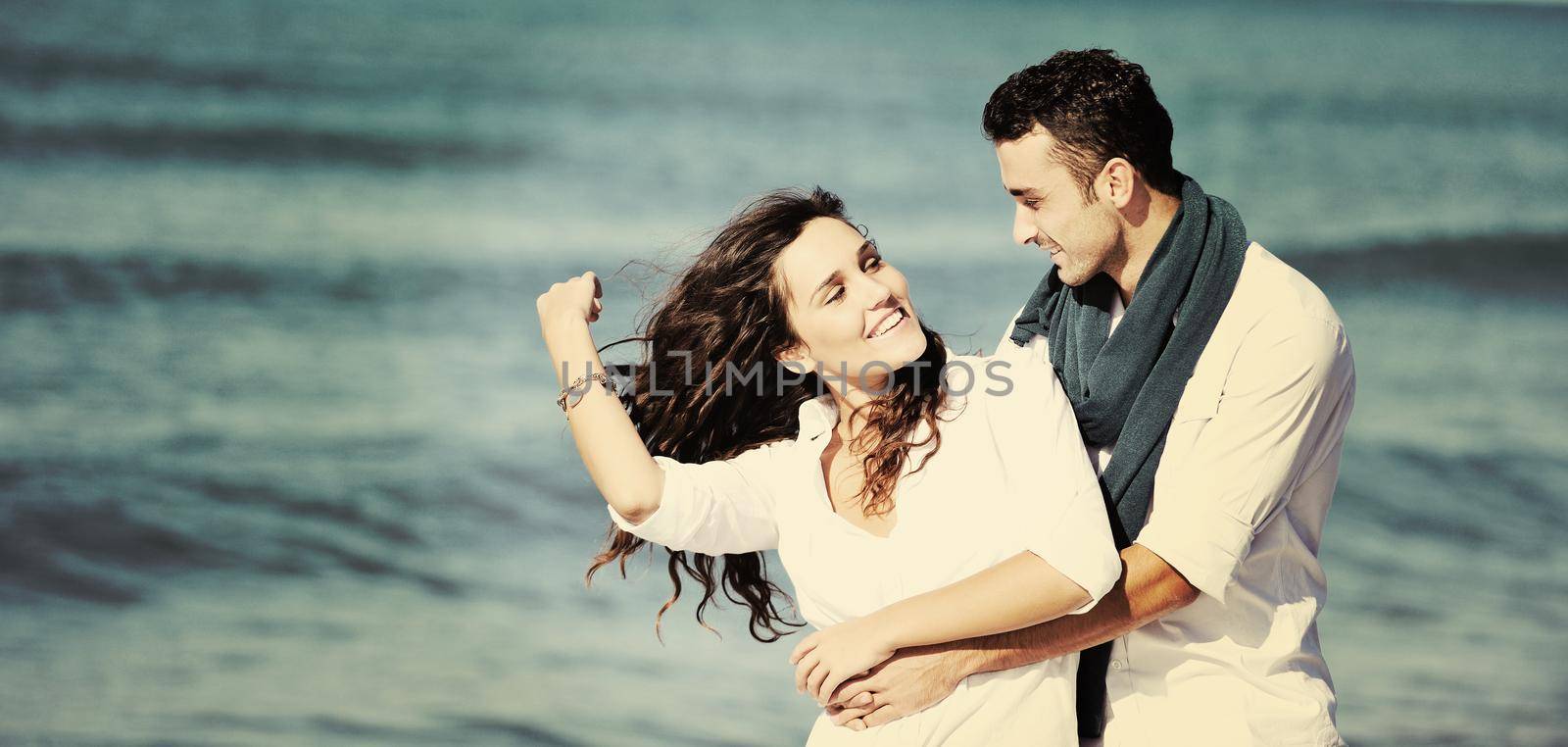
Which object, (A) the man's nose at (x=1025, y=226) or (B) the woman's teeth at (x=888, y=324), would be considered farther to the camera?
(A) the man's nose at (x=1025, y=226)

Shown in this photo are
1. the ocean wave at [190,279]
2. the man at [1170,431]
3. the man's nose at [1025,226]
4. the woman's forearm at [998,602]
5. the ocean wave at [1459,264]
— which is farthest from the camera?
the ocean wave at [1459,264]

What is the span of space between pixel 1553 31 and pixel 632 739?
41.2 feet

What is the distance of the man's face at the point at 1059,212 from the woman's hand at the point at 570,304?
67 centimetres

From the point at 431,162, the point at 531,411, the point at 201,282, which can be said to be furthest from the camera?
the point at 431,162

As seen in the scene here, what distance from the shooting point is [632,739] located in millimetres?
→ 4672

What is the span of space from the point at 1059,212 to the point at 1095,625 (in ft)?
2.19

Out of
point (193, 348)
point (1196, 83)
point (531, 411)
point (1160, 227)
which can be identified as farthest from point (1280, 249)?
point (1160, 227)

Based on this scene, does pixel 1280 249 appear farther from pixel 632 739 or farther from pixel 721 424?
pixel 721 424

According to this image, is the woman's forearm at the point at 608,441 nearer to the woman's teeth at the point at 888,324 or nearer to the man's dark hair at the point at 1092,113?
the woman's teeth at the point at 888,324

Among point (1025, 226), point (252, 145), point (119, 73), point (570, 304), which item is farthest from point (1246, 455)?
point (119, 73)

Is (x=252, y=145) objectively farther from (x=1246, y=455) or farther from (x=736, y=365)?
(x=1246, y=455)

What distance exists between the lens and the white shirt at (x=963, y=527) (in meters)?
1.98

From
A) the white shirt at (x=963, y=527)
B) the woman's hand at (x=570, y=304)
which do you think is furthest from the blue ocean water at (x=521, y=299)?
the white shirt at (x=963, y=527)

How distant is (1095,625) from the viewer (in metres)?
1.99
